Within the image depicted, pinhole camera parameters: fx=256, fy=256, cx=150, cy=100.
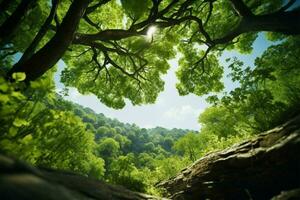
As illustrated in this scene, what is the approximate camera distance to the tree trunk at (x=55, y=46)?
19.4ft

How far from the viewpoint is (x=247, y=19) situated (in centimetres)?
1076

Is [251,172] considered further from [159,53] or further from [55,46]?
[159,53]

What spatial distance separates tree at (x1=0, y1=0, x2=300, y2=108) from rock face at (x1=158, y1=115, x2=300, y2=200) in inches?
208

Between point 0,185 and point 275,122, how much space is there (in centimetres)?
836

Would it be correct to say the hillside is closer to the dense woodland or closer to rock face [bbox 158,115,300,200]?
rock face [bbox 158,115,300,200]

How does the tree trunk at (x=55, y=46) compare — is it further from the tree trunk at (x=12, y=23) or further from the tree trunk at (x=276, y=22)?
the tree trunk at (x=276, y=22)

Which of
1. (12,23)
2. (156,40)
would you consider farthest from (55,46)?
(156,40)

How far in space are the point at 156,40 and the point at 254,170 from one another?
8819mm

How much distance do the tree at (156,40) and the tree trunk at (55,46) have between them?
2.51m

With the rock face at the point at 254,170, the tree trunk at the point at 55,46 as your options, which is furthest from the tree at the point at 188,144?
the tree trunk at the point at 55,46

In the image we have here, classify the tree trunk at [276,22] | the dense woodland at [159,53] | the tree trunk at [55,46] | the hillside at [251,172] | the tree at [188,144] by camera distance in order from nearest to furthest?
1. the hillside at [251,172]
2. the tree trunk at [55,46]
3. the dense woodland at [159,53]
4. the tree trunk at [276,22]
5. the tree at [188,144]

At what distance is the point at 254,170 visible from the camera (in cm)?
592

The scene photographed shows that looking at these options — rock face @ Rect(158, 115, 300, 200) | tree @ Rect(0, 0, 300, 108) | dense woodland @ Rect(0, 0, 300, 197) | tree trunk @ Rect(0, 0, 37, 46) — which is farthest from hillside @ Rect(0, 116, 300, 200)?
tree @ Rect(0, 0, 300, 108)

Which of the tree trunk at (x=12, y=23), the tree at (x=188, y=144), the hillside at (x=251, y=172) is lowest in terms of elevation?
the hillside at (x=251, y=172)
